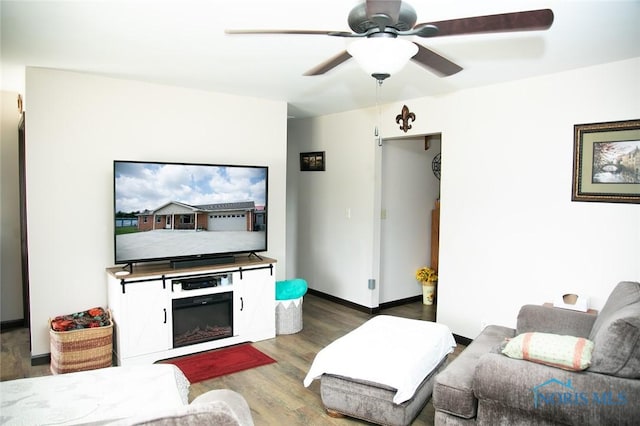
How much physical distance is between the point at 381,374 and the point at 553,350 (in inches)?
37.6

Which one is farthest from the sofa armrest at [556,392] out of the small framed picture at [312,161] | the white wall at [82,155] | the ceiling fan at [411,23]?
the small framed picture at [312,161]

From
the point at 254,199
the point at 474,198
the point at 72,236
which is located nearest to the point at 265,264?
the point at 254,199

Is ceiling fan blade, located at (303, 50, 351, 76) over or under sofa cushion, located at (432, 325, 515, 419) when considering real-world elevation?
over

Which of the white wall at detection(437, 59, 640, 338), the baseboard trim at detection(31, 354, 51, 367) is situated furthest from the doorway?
the baseboard trim at detection(31, 354, 51, 367)

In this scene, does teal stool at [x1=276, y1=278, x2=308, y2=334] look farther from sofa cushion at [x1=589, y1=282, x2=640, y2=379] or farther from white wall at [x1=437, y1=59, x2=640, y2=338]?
sofa cushion at [x1=589, y1=282, x2=640, y2=379]

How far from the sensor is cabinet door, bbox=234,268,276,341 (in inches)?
161

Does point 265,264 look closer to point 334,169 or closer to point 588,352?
point 334,169

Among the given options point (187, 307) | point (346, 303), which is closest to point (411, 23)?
point (187, 307)

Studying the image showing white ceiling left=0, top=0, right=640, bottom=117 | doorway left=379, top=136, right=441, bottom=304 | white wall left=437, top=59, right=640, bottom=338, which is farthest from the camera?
doorway left=379, top=136, right=441, bottom=304

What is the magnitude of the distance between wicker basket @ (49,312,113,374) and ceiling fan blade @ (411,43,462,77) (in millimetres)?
2992

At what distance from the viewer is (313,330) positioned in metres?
4.50

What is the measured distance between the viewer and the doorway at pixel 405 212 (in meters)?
5.29

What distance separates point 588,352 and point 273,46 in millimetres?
2484

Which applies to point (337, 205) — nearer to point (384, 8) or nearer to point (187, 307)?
point (187, 307)
